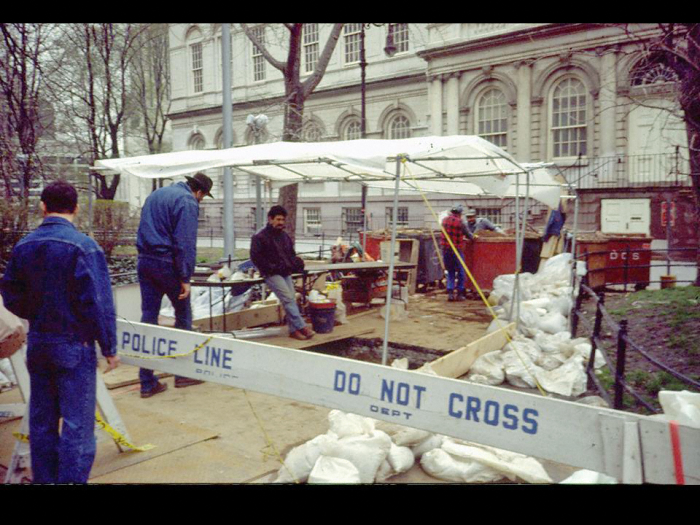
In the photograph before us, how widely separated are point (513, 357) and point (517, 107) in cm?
1885

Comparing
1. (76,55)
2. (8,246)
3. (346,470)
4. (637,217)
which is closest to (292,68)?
(8,246)

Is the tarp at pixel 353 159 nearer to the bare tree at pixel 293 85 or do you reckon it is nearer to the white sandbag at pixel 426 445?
the white sandbag at pixel 426 445

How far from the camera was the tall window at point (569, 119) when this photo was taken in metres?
22.5

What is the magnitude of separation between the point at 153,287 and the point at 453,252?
6.89m

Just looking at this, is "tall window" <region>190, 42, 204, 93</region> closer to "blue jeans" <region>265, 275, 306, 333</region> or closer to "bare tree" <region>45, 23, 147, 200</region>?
"bare tree" <region>45, 23, 147, 200</region>

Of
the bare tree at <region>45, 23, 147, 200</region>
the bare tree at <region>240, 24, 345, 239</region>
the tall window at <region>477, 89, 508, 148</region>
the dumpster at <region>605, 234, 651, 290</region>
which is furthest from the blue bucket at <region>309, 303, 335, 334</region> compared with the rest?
the tall window at <region>477, 89, 508, 148</region>

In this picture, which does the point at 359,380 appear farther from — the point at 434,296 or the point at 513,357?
the point at 434,296

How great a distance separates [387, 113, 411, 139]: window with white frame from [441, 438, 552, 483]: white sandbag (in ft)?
80.6

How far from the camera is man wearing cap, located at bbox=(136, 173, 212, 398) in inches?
221

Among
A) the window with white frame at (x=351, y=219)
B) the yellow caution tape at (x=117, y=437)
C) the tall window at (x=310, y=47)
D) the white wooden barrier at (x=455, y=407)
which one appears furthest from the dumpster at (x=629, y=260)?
the tall window at (x=310, y=47)

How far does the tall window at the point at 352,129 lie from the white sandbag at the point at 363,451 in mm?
26090

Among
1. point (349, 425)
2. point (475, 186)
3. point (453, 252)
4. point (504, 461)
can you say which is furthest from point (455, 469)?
point (453, 252)

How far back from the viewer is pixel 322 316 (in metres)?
8.15

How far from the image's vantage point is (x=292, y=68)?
1388 centimetres
